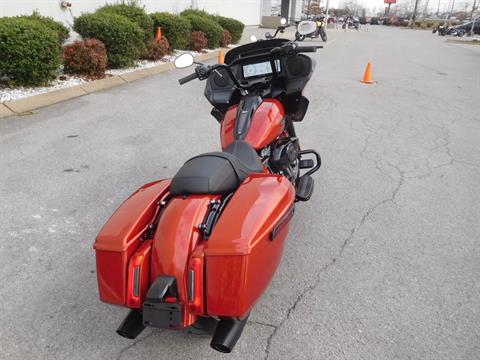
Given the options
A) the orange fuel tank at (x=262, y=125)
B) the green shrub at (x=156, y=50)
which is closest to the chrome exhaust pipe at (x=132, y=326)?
the orange fuel tank at (x=262, y=125)

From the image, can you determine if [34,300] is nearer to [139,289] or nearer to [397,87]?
[139,289]

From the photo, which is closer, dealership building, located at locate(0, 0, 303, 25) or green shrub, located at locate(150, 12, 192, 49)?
dealership building, located at locate(0, 0, 303, 25)

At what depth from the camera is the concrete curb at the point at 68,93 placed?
21.1 feet

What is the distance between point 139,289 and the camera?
74.2 inches

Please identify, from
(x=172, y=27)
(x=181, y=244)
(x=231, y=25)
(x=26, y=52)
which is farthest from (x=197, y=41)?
(x=181, y=244)

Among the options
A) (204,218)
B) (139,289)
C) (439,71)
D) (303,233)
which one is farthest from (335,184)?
(439,71)

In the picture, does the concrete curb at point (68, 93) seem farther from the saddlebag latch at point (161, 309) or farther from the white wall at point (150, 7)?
the saddlebag latch at point (161, 309)

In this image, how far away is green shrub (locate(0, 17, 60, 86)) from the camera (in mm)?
6613

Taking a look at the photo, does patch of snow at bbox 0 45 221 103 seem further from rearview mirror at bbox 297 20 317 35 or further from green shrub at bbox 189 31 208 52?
rearview mirror at bbox 297 20 317 35

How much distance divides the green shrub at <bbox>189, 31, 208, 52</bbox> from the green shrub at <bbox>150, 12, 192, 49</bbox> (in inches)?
18.0

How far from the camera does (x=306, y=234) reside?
3434 millimetres

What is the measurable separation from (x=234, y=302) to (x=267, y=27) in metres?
32.7

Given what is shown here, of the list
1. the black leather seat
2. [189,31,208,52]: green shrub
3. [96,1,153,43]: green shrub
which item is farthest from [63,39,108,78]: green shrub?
the black leather seat

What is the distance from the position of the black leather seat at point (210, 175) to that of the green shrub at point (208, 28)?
12.7 m
